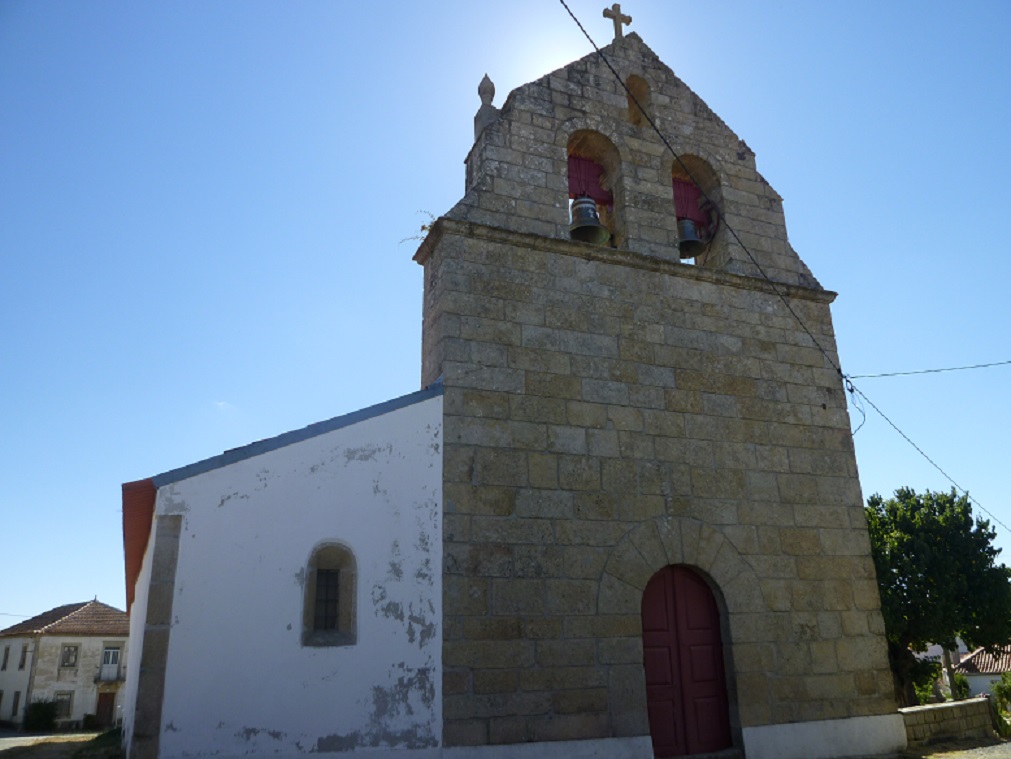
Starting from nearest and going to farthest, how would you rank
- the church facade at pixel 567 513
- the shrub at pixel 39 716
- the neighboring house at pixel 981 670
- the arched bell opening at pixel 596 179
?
the church facade at pixel 567 513 < the arched bell opening at pixel 596 179 < the shrub at pixel 39 716 < the neighboring house at pixel 981 670

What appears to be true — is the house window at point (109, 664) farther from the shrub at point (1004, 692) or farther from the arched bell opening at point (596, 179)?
the shrub at point (1004, 692)

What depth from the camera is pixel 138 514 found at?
5.85m

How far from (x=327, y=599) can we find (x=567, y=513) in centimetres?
202

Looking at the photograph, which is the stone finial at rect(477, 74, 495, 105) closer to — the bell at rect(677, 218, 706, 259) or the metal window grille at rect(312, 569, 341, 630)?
the bell at rect(677, 218, 706, 259)

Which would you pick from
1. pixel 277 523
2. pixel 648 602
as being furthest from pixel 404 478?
pixel 648 602

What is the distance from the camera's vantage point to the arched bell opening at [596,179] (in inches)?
292

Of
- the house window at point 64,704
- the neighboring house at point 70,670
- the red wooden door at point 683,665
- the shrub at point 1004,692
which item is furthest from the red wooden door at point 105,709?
the shrub at point 1004,692

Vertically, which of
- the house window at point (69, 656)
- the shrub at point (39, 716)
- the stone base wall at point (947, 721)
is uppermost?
the house window at point (69, 656)

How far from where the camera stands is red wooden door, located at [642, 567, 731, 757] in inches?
233

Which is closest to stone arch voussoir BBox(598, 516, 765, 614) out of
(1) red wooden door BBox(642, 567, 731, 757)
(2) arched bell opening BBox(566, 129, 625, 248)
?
(1) red wooden door BBox(642, 567, 731, 757)

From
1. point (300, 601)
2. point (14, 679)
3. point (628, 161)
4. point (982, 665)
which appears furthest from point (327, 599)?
point (982, 665)

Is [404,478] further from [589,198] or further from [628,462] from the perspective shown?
[589,198]

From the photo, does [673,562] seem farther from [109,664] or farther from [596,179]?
[109,664]

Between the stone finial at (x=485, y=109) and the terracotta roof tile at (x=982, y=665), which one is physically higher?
the stone finial at (x=485, y=109)
